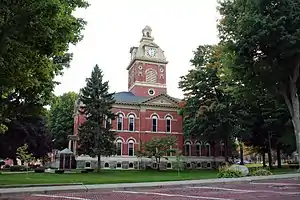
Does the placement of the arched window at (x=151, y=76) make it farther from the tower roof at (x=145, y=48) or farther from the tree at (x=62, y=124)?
the tree at (x=62, y=124)

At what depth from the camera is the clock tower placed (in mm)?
57375

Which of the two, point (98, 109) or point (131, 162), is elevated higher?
point (98, 109)

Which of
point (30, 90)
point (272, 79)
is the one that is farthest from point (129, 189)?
point (272, 79)

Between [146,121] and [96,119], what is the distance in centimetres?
1214

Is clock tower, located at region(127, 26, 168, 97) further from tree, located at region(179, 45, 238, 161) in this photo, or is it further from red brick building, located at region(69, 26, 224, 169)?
tree, located at region(179, 45, 238, 161)

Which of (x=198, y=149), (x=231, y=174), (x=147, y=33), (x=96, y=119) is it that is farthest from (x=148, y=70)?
(x=231, y=174)

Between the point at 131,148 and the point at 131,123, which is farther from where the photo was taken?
the point at 131,123

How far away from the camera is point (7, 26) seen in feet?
37.4

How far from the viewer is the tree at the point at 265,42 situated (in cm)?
2047

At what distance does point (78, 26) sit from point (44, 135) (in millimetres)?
34076

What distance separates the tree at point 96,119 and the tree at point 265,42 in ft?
62.1

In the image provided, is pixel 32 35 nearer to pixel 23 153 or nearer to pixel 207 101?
pixel 23 153

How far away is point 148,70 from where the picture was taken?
58.5m

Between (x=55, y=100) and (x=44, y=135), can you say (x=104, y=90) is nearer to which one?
(x=44, y=135)
